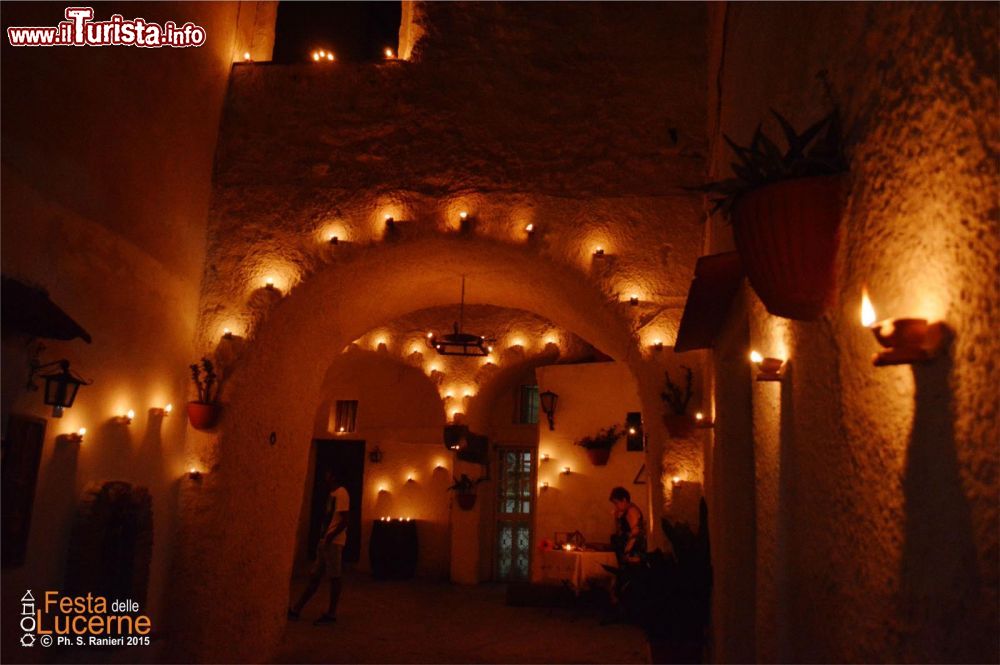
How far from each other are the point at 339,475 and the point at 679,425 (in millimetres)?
8214

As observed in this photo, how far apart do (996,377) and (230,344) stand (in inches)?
235

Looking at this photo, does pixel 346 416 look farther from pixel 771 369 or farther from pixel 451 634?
pixel 771 369

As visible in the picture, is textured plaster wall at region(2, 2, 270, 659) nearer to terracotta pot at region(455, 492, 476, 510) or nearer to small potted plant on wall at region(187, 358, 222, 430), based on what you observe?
small potted plant on wall at region(187, 358, 222, 430)

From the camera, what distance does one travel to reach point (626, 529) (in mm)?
7824

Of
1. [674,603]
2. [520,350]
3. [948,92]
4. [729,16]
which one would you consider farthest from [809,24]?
[520,350]

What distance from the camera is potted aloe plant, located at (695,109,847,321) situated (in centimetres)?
194

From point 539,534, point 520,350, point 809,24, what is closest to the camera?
point 809,24

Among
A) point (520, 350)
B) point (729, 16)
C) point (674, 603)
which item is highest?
point (729, 16)

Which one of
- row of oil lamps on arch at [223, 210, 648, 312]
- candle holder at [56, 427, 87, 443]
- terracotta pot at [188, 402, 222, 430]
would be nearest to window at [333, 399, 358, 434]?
row of oil lamps on arch at [223, 210, 648, 312]

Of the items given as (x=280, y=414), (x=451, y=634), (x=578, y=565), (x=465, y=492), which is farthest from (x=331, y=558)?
(x=465, y=492)

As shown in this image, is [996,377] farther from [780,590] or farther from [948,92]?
[780,590]

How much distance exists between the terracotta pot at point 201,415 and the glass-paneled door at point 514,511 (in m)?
6.13

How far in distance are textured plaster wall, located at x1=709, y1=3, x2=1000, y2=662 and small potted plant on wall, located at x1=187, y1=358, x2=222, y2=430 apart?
475 centimetres

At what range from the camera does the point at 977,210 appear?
1325 mm
